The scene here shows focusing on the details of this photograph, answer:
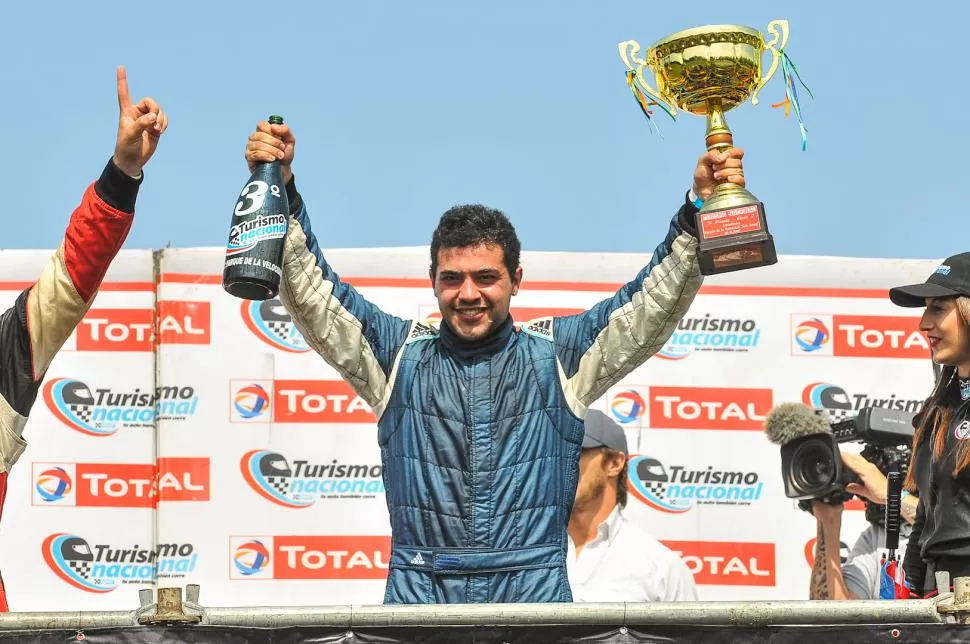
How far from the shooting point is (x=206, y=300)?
5797mm

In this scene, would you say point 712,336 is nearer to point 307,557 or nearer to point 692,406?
point 692,406

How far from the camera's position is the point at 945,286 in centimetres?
346

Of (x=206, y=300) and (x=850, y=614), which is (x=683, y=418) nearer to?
(x=206, y=300)

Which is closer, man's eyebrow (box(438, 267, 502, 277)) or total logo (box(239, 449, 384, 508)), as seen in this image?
man's eyebrow (box(438, 267, 502, 277))

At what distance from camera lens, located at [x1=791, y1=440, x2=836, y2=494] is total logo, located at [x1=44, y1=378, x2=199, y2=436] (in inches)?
92.3

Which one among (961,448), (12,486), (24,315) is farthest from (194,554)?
(961,448)

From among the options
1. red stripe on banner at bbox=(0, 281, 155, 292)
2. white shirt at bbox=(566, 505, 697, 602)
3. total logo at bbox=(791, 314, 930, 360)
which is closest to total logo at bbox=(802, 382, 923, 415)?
total logo at bbox=(791, 314, 930, 360)

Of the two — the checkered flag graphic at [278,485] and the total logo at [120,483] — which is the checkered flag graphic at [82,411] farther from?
the checkered flag graphic at [278,485]

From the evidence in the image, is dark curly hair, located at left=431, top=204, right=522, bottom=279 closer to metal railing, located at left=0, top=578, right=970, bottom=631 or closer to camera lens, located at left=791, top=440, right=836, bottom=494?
metal railing, located at left=0, top=578, right=970, bottom=631

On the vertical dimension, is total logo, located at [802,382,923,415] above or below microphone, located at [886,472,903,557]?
above

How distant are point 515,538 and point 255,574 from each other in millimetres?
2614

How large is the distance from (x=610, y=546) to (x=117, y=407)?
209 centimetres

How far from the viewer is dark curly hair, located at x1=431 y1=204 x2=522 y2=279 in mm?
3436

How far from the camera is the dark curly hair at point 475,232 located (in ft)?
11.3
